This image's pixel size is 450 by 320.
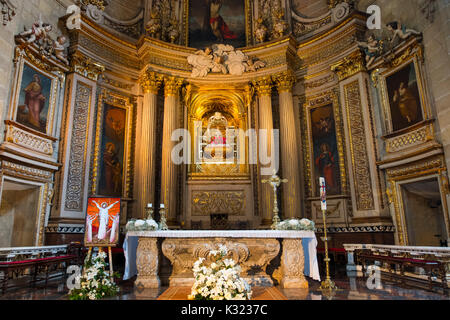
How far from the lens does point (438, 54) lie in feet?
28.1

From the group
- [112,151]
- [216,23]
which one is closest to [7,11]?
[112,151]

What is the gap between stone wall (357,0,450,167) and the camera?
27.0 ft

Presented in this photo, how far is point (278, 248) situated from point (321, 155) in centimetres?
574

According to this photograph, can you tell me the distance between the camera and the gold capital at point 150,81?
1237cm

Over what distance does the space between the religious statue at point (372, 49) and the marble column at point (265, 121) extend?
3.52 metres

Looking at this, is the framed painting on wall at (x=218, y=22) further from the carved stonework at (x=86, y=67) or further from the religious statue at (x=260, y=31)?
the carved stonework at (x=86, y=67)

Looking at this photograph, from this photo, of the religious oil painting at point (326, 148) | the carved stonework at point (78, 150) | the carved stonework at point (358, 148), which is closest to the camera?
the carved stonework at point (78, 150)

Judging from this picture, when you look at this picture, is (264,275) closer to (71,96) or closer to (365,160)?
(365,160)

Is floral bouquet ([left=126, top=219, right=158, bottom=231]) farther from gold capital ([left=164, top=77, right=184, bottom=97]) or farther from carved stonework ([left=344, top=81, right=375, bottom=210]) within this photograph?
carved stonework ([left=344, top=81, right=375, bottom=210])

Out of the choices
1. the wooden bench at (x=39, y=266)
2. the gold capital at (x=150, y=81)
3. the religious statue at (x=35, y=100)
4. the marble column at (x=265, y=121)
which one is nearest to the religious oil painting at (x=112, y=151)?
the gold capital at (x=150, y=81)

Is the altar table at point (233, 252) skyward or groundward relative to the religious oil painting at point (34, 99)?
groundward

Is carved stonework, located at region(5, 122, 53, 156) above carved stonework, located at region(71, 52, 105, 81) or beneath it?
beneath

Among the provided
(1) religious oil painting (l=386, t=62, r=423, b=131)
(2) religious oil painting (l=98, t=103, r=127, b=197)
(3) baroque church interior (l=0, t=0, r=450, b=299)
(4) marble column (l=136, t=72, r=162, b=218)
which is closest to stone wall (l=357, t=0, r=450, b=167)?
(3) baroque church interior (l=0, t=0, r=450, b=299)

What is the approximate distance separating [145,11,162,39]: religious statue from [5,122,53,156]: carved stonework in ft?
Answer: 19.4
